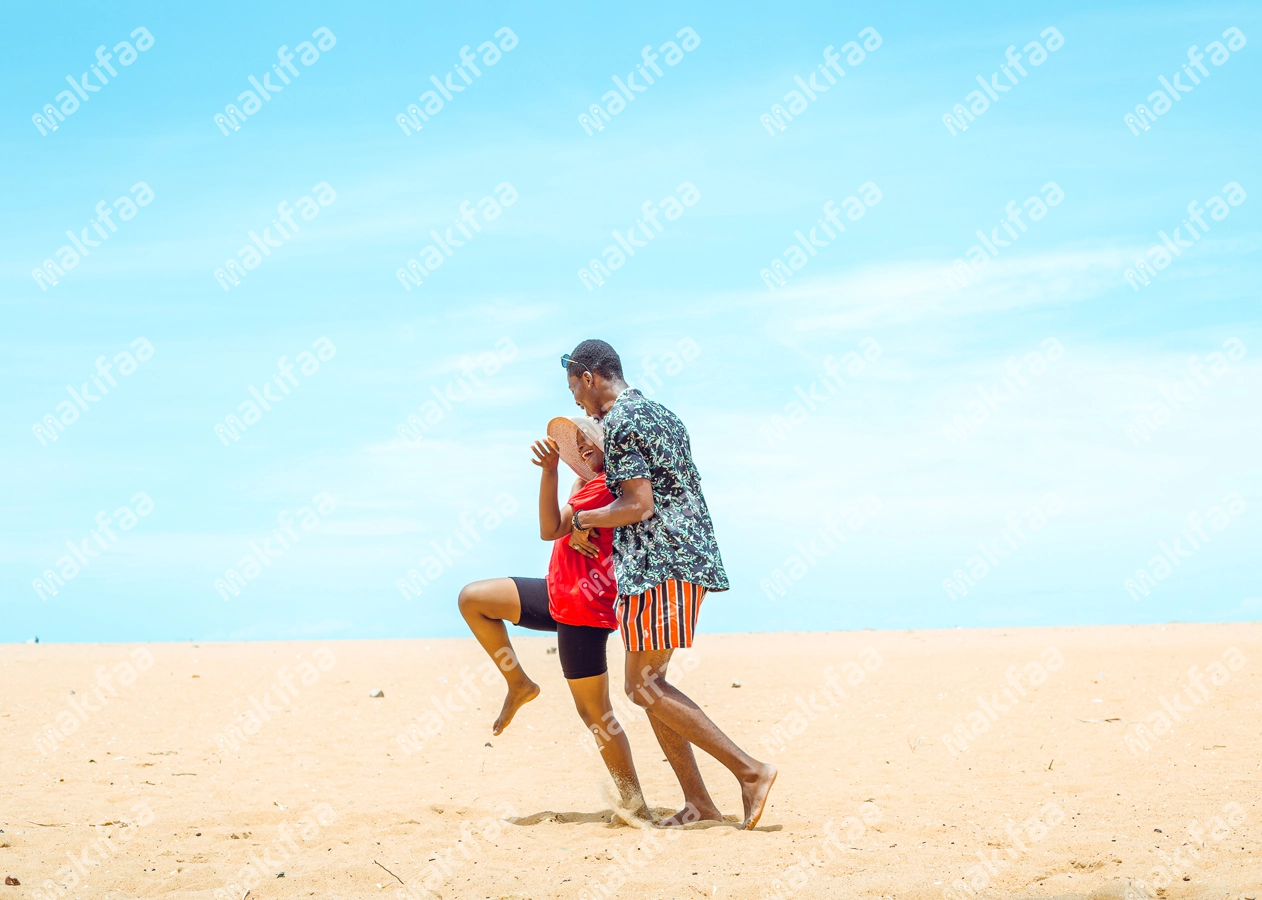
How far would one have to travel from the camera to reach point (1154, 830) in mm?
5133

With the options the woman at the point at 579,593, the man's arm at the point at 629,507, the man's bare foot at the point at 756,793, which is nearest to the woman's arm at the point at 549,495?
the woman at the point at 579,593

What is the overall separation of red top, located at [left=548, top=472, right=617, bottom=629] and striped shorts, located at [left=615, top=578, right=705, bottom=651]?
12.7 inches

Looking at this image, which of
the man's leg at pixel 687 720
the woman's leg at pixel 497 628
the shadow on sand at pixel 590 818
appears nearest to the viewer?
the man's leg at pixel 687 720

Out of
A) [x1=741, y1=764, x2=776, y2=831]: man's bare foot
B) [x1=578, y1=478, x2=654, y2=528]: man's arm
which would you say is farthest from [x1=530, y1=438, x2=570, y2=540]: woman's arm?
[x1=741, y1=764, x2=776, y2=831]: man's bare foot

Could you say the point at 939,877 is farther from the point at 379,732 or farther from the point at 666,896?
the point at 379,732

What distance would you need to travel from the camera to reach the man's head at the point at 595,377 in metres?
5.21

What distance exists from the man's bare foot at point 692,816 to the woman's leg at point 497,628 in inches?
37.4

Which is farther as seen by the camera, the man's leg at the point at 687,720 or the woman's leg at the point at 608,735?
the woman's leg at the point at 608,735

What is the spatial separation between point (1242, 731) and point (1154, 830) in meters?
3.75

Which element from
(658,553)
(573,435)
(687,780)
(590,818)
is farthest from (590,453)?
(590,818)

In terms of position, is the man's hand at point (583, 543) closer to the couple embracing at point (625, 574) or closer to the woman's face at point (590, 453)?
the couple embracing at point (625, 574)

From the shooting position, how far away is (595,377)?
521 cm

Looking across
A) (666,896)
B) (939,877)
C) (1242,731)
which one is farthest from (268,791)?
(1242,731)

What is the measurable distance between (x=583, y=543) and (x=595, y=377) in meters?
0.80
